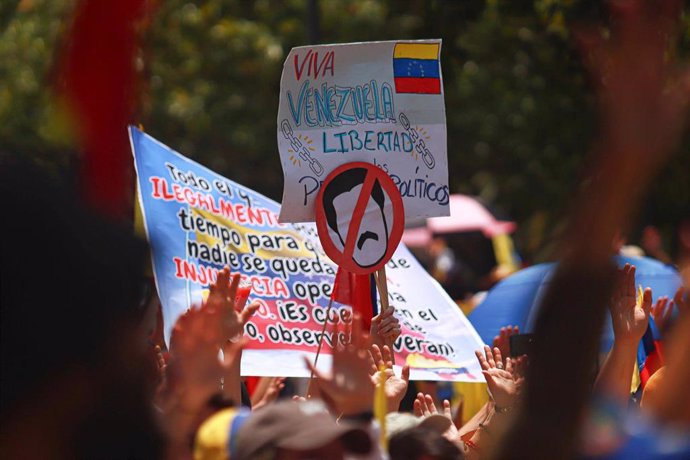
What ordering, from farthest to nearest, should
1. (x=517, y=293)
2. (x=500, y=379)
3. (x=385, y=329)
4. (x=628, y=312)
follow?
(x=517, y=293) < (x=385, y=329) < (x=628, y=312) < (x=500, y=379)

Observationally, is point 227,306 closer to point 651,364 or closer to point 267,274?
point 651,364

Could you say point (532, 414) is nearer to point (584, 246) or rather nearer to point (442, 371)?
point (584, 246)

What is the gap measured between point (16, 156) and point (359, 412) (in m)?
1.01

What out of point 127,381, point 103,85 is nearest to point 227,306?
point 103,85

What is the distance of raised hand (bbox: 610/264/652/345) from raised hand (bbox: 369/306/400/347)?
0.77m

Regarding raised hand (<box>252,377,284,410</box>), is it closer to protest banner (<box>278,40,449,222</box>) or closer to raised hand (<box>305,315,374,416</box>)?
protest banner (<box>278,40,449,222</box>)

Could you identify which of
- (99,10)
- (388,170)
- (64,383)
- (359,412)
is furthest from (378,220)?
(64,383)

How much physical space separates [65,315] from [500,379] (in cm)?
272

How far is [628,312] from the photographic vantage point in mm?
4305

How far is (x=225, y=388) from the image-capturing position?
3.38 meters

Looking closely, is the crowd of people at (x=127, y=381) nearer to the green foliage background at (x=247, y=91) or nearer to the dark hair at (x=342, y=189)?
the dark hair at (x=342, y=189)

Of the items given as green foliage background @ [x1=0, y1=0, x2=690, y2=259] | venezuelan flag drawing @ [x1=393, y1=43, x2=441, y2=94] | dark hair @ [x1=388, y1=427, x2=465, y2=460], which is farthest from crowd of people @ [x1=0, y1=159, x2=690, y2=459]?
green foliage background @ [x1=0, y1=0, x2=690, y2=259]

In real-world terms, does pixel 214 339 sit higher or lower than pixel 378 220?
higher

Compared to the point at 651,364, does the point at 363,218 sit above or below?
above
